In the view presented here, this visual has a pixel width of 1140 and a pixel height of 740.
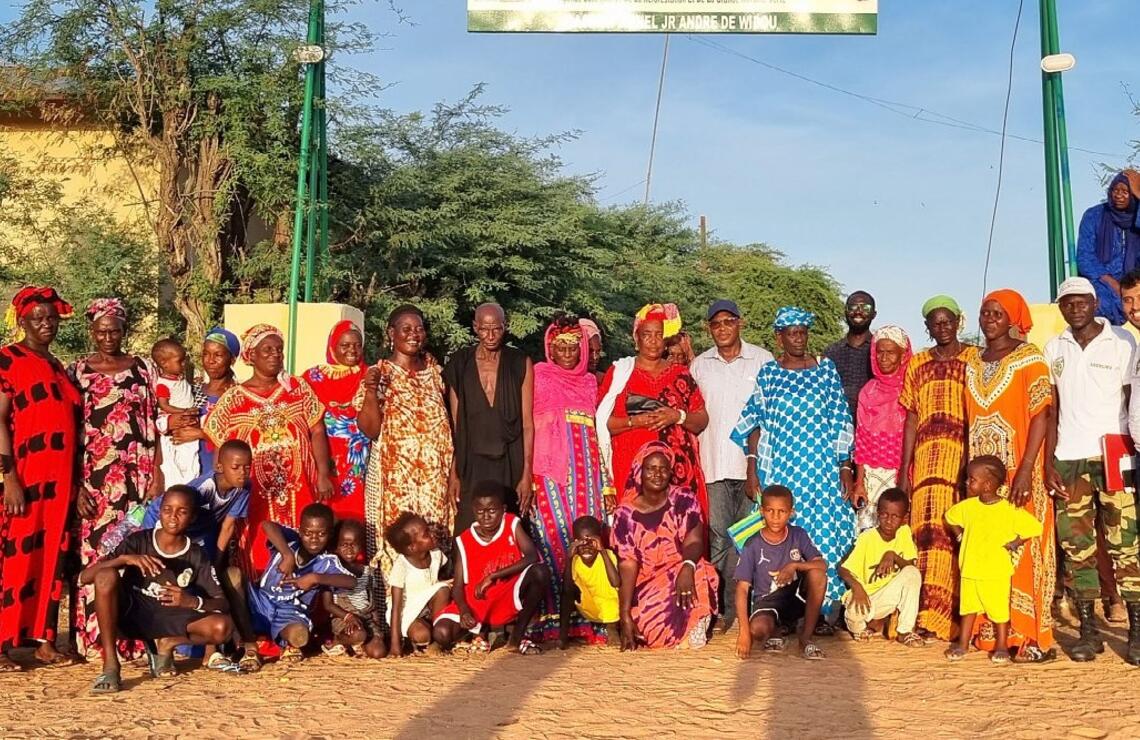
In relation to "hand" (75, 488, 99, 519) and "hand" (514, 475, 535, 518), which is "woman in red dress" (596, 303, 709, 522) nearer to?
"hand" (514, 475, 535, 518)

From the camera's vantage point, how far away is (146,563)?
5.27 metres

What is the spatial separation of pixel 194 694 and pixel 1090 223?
6013 millimetres

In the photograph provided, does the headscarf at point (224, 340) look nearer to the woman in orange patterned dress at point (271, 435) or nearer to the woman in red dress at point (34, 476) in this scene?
the woman in orange patterned dress at point (271, 435)

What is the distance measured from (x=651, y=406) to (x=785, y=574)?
1.22 meters

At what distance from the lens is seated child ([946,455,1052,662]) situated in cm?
569

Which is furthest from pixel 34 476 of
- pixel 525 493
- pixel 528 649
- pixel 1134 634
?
pixel 1134 634

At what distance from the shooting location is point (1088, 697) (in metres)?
4.79

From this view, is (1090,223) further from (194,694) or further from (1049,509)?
(194,694)

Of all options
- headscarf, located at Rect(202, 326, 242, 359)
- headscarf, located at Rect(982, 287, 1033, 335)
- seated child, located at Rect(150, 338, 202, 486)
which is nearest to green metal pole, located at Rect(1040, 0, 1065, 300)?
headscarf, located at Rect(982, 287, 1033, 335)

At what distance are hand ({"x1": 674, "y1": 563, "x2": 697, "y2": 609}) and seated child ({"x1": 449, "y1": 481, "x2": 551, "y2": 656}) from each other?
28.8 inches

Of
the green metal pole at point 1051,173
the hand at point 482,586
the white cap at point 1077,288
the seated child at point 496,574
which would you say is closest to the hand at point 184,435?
the seated child at point 496,574

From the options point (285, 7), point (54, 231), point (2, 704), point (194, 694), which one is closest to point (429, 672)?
point (194, 694)

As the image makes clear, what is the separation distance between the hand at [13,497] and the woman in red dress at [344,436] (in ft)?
5.22

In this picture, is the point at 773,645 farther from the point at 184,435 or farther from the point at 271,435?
the point at 184,435
